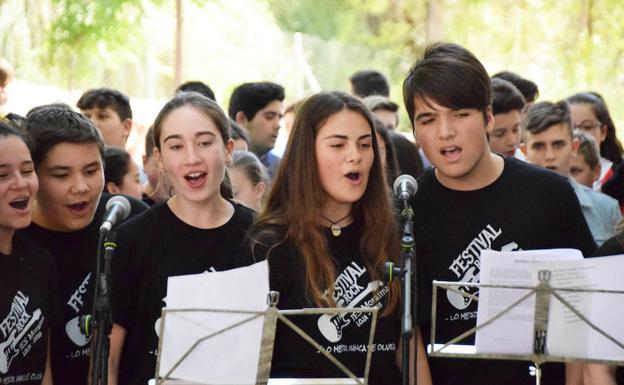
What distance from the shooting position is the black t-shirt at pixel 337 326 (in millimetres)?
3658

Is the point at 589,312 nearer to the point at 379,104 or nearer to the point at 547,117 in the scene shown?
the point at 547,117

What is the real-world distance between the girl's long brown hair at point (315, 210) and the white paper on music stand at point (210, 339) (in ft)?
1.78

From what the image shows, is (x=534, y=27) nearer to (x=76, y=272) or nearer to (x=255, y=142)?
(x=255, y=142)

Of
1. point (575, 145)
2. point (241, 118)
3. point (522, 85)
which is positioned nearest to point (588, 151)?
point (575, 145)

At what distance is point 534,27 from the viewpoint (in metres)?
18.2

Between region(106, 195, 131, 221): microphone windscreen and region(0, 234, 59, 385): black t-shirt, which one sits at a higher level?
region(106, 195, 131, 221): microphone windscreen

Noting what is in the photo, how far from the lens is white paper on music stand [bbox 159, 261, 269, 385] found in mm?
3178

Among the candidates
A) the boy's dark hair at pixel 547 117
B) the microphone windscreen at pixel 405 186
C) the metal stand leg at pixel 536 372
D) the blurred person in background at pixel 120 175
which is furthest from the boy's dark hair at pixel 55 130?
the boy's dark hair at pixel 547 117

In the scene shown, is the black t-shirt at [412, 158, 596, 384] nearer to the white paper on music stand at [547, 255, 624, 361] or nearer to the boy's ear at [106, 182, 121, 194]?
the white paper on music stand at [547, 255, 624, 361]

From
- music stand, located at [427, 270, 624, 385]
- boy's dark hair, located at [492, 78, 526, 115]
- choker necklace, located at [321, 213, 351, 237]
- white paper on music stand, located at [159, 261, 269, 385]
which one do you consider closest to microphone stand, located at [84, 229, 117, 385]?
white paper on music stand, located at [159, 261, 269, 385]

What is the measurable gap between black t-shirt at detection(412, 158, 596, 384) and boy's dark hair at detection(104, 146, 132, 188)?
90.9 inches

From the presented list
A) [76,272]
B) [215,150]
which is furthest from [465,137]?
[76,272]

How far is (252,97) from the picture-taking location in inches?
299

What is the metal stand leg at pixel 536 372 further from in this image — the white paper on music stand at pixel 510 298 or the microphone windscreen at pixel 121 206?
the microphone windscreen at pixel 121 206
